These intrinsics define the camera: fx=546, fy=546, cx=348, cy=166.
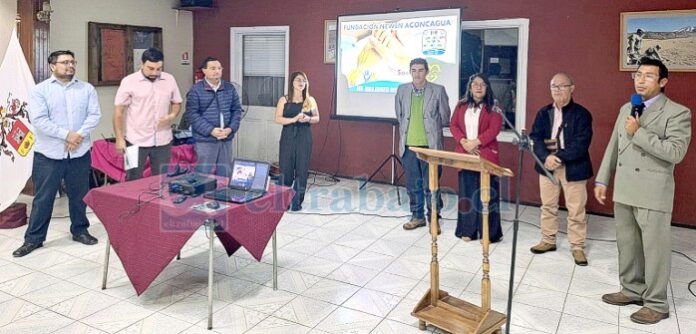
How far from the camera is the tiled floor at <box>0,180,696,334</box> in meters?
2.95

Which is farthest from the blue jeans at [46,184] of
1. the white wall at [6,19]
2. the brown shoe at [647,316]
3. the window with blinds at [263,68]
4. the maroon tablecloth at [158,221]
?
the brown shoe at [647,316]

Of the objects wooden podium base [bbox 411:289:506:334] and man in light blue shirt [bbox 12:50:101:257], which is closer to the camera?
wooden podium base [bbox 411:289:506:334]

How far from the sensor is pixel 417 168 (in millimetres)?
4723

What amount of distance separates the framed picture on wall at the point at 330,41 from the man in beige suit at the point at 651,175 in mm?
4013

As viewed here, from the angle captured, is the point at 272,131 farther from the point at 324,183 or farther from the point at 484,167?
the point at 484,167

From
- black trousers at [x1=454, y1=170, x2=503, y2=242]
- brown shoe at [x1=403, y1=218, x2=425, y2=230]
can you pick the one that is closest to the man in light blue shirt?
brown shoe at [x1=403, y1=218, x2=425, y2=230]

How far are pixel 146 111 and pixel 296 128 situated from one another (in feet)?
4.54

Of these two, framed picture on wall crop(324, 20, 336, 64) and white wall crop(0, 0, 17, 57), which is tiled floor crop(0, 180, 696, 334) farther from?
framed picture on wall crop(324, 20, 336, 64)

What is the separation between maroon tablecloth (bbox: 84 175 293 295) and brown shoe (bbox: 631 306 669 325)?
206cm

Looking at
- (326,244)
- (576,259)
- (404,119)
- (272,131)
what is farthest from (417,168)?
(272,131)

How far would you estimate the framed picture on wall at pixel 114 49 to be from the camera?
243 inches

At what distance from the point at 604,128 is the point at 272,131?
13.2ft

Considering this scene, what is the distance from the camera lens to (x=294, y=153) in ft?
17.1

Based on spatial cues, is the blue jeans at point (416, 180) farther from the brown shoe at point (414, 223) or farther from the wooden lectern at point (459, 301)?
the wooden lectern at point (459, 301)
